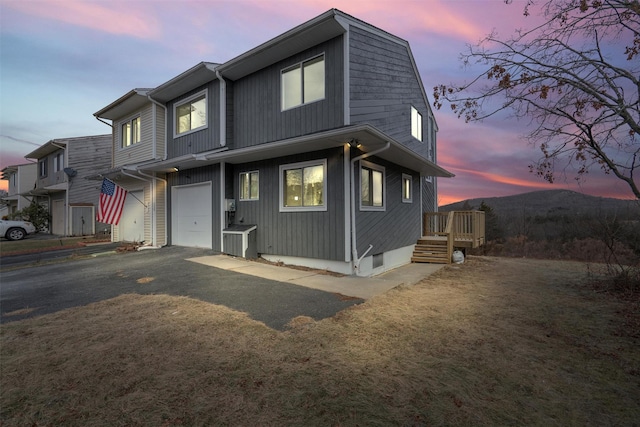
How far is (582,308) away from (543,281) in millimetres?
2802

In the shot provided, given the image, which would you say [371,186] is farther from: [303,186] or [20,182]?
[20,182]

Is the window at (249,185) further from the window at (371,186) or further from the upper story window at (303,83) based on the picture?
the window at (371,186)

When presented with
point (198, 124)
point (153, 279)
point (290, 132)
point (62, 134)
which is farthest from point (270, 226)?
point (62, 134)

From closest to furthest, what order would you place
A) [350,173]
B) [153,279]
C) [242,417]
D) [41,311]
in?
1. [242,417]
2. [41,311]
3. [153,279]
4. [350,173]

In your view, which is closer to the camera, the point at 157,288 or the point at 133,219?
the point at 157,288

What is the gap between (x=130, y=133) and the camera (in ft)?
44.6

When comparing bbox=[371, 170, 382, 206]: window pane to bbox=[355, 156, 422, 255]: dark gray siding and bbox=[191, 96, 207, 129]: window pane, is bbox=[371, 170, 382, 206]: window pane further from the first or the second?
bbox=[191, 96, 207, 129]: window pane

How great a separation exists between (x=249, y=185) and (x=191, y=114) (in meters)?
4.04

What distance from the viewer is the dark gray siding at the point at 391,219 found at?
8.39 meters

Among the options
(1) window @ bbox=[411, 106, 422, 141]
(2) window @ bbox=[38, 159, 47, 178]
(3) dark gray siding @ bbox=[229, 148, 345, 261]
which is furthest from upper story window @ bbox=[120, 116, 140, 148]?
(2) window @ bbox=[38, 159, 47, 178]

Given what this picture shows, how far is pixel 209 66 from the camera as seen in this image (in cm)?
955

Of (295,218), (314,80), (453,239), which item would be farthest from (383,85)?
(453,239)

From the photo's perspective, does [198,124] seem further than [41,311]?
Yes

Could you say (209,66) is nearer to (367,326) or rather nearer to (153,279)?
(153,279)
